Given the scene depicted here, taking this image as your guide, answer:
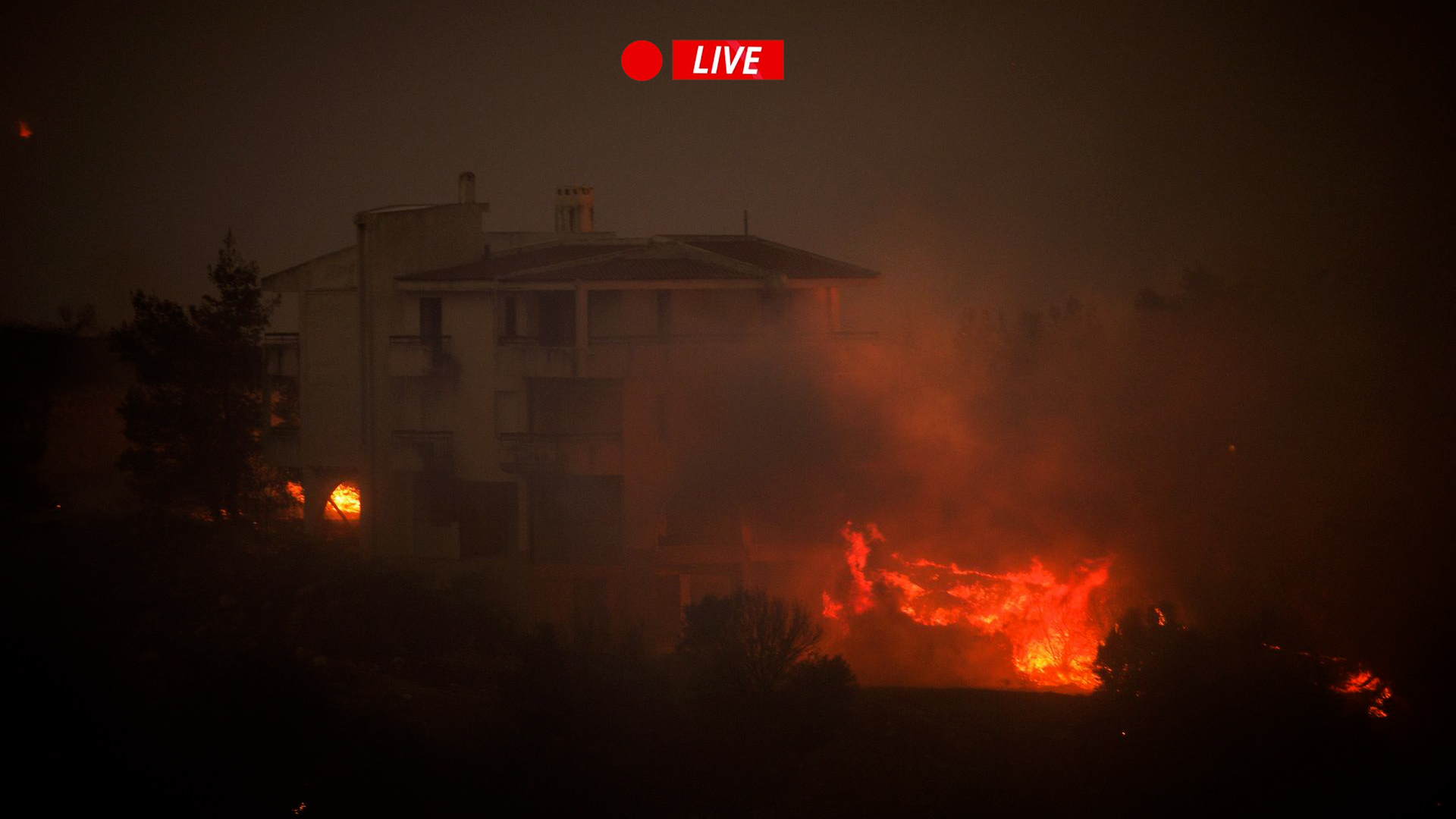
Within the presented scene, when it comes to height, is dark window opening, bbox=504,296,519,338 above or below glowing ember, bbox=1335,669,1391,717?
above

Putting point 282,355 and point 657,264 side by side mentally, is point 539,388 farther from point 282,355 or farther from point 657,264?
point 282,355

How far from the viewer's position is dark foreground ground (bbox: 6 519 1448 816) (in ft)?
51.5

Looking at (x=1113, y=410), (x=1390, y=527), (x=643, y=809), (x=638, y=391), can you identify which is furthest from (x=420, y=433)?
(x=1390, y=527)

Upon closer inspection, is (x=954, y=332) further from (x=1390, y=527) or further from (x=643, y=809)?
(x=643, y=809)

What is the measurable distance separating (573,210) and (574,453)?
9.69 m

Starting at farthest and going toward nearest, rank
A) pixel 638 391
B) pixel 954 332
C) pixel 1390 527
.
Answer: pixel 954 332, pixel 638 391, pixel 1390 527

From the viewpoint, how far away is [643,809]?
15430 millimetres

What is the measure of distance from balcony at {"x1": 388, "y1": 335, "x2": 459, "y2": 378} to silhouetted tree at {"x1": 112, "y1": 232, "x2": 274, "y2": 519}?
715cm

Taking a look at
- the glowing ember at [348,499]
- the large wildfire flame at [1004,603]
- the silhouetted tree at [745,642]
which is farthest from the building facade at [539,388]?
the silhouetted tree at [745,642]

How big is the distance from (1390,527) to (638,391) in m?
18.7

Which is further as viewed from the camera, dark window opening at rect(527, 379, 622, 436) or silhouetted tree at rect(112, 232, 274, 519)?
silhouetted tree at rect(112, 232, 274, 519)

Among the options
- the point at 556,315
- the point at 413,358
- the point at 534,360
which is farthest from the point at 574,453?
the point at 413,358

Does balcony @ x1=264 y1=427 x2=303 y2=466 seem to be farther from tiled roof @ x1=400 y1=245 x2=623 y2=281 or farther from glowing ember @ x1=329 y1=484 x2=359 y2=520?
tiled roof @ x1=400 y1=245 x2=623 y2=281

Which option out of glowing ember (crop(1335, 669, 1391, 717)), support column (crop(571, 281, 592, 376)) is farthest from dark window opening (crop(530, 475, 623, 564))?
glowing ember (crop(1335, 669, 1391, 717))
